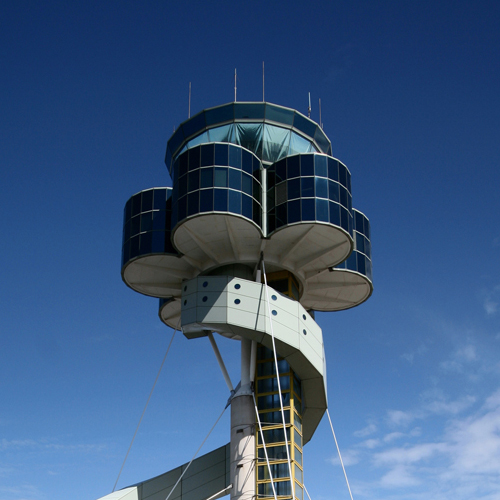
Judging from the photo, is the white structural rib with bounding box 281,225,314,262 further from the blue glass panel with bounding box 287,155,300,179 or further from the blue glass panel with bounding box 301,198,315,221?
the blue glass panel with bounding box 287,155,300,179

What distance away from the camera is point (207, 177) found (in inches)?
1532

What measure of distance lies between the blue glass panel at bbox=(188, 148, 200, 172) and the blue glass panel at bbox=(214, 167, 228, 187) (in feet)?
3.76

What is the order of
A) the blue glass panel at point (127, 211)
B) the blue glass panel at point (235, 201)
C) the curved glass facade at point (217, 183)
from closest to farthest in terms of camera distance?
the blue glass panel at point (235, 201)
the curved glass facade at point (217, 183)
the blue glass panel at point (127, 211)

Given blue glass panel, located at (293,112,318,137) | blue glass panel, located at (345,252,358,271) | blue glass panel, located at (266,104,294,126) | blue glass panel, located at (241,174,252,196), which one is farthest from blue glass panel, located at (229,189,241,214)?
blue glass panel, located at (345,252,358,271)

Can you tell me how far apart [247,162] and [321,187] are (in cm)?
395

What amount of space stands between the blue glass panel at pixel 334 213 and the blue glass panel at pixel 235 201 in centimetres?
457

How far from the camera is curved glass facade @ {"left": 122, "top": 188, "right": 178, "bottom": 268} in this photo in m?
41.6

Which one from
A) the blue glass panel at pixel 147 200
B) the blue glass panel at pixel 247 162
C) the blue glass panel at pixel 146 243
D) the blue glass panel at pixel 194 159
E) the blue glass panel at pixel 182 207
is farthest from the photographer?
the blue glass panel at pixel 147 200

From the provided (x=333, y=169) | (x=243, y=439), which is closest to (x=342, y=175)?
(x=333, y=169)

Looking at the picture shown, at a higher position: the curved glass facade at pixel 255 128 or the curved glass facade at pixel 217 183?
the curved glass facade at pixel 255 128

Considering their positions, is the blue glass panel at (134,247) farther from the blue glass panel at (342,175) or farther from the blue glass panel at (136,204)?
the blue glass panel at (342,175)

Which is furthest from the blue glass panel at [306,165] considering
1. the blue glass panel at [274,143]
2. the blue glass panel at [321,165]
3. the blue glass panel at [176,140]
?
the blue glass panel at [176,140]

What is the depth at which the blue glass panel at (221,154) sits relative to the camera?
129 ft

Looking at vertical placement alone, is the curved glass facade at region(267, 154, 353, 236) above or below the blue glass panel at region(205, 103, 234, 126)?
below
